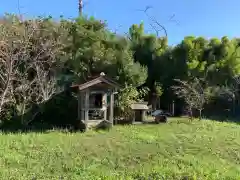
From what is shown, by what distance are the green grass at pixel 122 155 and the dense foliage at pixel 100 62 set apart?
1785 millimetres

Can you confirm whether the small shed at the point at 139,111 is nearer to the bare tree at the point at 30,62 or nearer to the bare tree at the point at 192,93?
the bare tree at the point at 192,93

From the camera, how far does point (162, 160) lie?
7.88m

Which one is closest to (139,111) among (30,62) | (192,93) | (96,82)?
(96,82)

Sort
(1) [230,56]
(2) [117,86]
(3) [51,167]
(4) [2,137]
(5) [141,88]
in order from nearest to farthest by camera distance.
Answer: (3) [51,167], (4) [2,137], (2) [117,86], (5) [141,88], (1) [230,56]

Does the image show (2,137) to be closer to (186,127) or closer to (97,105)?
(97,105)

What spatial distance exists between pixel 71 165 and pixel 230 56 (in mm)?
12706

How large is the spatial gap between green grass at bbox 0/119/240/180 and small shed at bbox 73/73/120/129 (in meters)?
0.77

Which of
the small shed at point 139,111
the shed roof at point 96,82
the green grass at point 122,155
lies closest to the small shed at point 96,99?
the shed roof at point 96,82

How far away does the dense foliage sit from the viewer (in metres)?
11.3

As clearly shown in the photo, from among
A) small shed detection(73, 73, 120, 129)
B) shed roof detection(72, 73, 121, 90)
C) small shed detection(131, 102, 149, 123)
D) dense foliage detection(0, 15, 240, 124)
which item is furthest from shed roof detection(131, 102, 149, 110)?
shed roof detection(72, 73, 121, 90)

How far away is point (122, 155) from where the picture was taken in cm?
811

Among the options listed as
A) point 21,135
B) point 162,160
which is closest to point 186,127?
point 162,160

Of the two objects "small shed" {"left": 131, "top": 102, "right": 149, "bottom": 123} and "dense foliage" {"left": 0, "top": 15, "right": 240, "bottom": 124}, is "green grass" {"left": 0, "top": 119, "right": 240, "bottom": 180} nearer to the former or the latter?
"small shed" {"left": 131, "top": 102, "right": 149, "bottom": 123}

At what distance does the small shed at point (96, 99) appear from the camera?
11008mm
